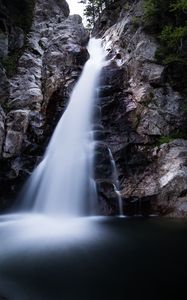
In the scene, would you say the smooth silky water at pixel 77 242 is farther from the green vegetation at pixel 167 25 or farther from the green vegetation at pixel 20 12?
the green vegetation at pixel 20 12

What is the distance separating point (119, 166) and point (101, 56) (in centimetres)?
949

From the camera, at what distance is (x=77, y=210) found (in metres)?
11.2

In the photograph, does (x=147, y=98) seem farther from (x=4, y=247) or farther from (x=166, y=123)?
(x=4, y=247)

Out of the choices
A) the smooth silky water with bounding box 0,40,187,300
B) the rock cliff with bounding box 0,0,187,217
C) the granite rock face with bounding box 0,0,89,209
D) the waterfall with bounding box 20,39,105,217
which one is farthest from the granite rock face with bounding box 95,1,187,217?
the granite rock face with bounding box 0,0,89,209

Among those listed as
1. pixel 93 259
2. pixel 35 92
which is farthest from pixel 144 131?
pixel 93 259

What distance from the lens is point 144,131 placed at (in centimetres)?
1319

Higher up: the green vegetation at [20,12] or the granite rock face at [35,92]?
the green vegetation at [20,12]

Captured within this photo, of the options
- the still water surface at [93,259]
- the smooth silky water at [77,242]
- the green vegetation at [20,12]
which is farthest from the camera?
the green vegetation at [20,12]

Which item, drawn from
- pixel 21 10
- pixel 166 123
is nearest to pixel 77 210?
pixel 166 123

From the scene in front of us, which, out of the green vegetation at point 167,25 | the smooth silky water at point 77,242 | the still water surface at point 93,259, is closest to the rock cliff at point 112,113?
the green vegetation at point 167,25

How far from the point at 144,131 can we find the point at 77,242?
20.7 ft

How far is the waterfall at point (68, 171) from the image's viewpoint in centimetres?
1143

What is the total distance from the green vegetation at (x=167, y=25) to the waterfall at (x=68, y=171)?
3.87 meters

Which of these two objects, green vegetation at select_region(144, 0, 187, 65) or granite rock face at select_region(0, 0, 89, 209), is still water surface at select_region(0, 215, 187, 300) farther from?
green vegetation at select_region(144, 0, 187, 65)
